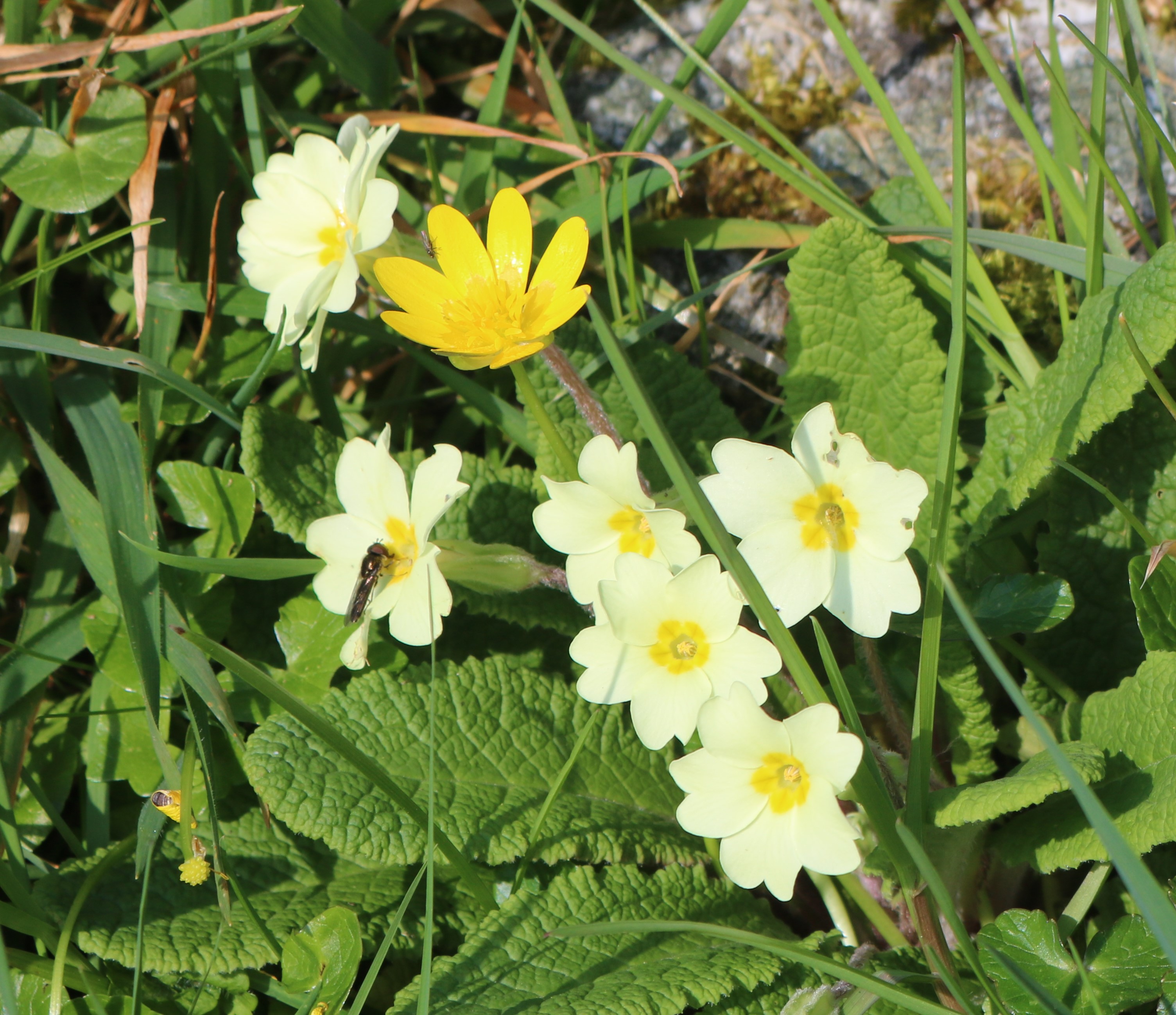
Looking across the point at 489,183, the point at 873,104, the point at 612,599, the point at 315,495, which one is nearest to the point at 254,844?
the point at 315,495

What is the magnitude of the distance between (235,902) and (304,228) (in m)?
1.39

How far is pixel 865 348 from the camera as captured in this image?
2.42 metres

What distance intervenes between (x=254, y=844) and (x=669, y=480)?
3.99 ft

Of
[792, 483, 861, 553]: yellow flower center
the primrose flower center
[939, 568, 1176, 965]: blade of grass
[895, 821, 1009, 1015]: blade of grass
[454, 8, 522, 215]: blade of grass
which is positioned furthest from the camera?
[454, 8, 522, 215]: blade of grass

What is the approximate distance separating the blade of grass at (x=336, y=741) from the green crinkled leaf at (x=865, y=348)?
1212 mm

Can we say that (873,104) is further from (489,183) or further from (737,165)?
(489,183)

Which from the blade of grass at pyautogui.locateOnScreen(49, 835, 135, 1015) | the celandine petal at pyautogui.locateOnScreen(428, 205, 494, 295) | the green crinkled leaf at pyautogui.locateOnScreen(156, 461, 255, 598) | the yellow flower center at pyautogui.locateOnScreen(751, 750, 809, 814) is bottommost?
the blade of grass at pyautogui.locateOnScreen(49, 835, 135, 1015)

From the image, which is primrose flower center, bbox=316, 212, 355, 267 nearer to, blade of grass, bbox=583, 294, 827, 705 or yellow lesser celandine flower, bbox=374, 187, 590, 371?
yellow lesser celandine flower, bbox=374, 187, 590, 371

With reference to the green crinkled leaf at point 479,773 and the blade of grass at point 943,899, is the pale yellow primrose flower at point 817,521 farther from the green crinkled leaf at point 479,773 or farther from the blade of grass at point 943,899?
the green crinkled leaf at point 479,773

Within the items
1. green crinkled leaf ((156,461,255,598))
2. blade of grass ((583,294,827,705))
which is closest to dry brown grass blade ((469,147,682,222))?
green crinkled leaf ((156,461,255,598))

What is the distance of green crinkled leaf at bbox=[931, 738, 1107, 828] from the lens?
5.41ft

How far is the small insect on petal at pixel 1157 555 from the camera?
73.7 inches

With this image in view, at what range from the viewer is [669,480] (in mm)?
2482

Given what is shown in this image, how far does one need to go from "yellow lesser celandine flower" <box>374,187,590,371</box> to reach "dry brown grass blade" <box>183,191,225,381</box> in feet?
2.67
